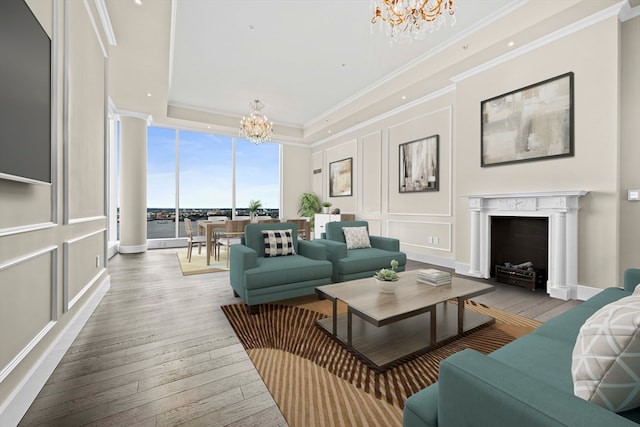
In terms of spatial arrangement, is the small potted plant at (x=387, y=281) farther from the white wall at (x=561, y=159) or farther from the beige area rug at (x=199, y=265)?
the beige area rug at (x=199, y=265)

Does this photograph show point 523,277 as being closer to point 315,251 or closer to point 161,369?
point 315,251

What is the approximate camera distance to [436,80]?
4.57 m

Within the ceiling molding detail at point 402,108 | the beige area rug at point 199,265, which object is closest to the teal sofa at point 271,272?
the beige area rug at point 199,265

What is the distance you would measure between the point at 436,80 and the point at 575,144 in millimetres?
2183

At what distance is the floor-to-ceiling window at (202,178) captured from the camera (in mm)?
7359

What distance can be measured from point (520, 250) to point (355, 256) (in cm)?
244

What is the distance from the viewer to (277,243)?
3.47m

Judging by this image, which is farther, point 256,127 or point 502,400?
point 256,127

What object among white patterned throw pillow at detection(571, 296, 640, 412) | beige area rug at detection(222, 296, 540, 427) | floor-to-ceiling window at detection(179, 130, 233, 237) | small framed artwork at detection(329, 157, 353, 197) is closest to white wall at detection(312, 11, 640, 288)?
beige area rug at detection(222, 296, 540, 427)

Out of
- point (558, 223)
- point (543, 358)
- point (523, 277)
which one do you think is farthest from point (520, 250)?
point (543, 358)

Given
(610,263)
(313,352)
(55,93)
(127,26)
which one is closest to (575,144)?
(610,263)

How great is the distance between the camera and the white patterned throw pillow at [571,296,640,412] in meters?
0.74

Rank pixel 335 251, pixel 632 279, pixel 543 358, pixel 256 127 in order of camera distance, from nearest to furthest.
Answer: pixel 543 358 < pixel 632 279 < pixel 335 251 < pixel 256 127

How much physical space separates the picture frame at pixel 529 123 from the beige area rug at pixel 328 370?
7.21 feet
